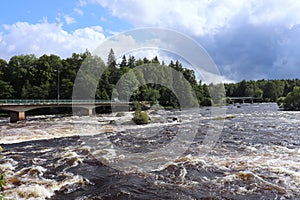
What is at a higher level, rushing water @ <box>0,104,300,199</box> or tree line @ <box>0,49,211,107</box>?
tree line @ <box>0,49,211,107</box>

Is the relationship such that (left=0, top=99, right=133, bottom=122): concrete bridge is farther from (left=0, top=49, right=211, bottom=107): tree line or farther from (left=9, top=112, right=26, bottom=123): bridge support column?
(left=0, top=49, right=211, bottom=107): tree line

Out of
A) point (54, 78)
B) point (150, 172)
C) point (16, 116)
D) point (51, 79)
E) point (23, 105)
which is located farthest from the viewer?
point (54, 78)

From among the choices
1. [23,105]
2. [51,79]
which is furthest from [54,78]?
[23,105]

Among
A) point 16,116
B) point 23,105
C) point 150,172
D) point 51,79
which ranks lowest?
point 150,172

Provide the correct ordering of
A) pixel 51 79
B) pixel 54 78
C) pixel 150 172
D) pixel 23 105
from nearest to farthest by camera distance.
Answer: pixel 150 172, pixel 23 105, pixel 51 79, pixel 54 78

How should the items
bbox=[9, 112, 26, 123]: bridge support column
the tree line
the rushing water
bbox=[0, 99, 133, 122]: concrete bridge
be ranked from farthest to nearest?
the tree line → bbox=[9, 112, 26, 123]: bridge support column → bbox=[0, 99, 133, 122]: concrete bridge → the rushing water

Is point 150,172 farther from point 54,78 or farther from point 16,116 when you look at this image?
point 54,78

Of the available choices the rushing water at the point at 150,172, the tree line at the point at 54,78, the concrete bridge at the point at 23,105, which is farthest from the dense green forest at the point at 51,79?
the rushing water at the point at 150,172

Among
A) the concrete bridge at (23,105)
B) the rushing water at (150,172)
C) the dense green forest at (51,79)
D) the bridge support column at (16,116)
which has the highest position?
the dense green forest at (51,79)

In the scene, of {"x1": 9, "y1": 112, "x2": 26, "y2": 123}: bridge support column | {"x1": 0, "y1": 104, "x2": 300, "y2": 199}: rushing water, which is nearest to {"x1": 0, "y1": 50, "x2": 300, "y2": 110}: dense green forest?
{"x1": 9, "y1": 112, "x2": 26, "y2": 123}: bridge support column

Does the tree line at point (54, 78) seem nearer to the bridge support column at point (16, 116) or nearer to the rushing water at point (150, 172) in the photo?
the bridge support column at point (16, 116)

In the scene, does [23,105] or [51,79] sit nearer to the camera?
[23,105]

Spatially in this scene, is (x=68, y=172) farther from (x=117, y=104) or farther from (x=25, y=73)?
(x=25, y=73)

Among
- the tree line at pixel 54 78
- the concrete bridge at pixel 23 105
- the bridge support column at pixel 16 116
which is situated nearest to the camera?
the concrete bridge at pixel 23 105
